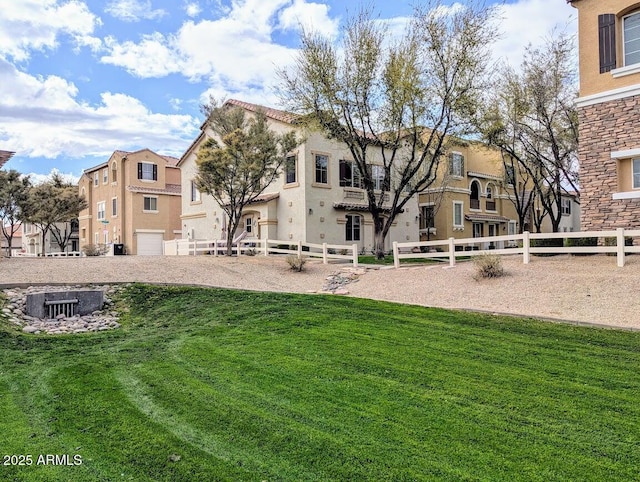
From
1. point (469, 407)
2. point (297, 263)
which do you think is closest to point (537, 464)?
point (469, 407)

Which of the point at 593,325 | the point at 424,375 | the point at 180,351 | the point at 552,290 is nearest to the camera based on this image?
the point at 424,375

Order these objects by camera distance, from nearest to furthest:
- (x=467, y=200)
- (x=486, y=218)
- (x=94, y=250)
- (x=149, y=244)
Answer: (x=94, y=250) → (x=467, y=200) → (x=486, y=218) → (x=149, y=244)

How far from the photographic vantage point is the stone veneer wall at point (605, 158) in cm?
1433

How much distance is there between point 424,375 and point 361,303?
5359mm

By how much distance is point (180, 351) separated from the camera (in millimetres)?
7457

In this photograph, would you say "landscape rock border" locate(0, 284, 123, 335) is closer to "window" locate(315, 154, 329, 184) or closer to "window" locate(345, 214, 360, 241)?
"window" locate(315, 154, 329, 184)

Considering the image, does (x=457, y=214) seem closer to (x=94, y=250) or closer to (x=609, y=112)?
(x=609, y=112)

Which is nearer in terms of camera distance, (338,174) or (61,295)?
(61,295)

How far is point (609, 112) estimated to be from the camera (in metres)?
14.9

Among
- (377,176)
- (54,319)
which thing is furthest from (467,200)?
(54,319)

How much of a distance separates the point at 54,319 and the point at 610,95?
17.3 metres

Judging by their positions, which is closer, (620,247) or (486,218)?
(620,247)

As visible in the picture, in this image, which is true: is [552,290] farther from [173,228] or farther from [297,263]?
[173,228]

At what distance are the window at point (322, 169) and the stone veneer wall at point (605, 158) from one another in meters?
13.8
